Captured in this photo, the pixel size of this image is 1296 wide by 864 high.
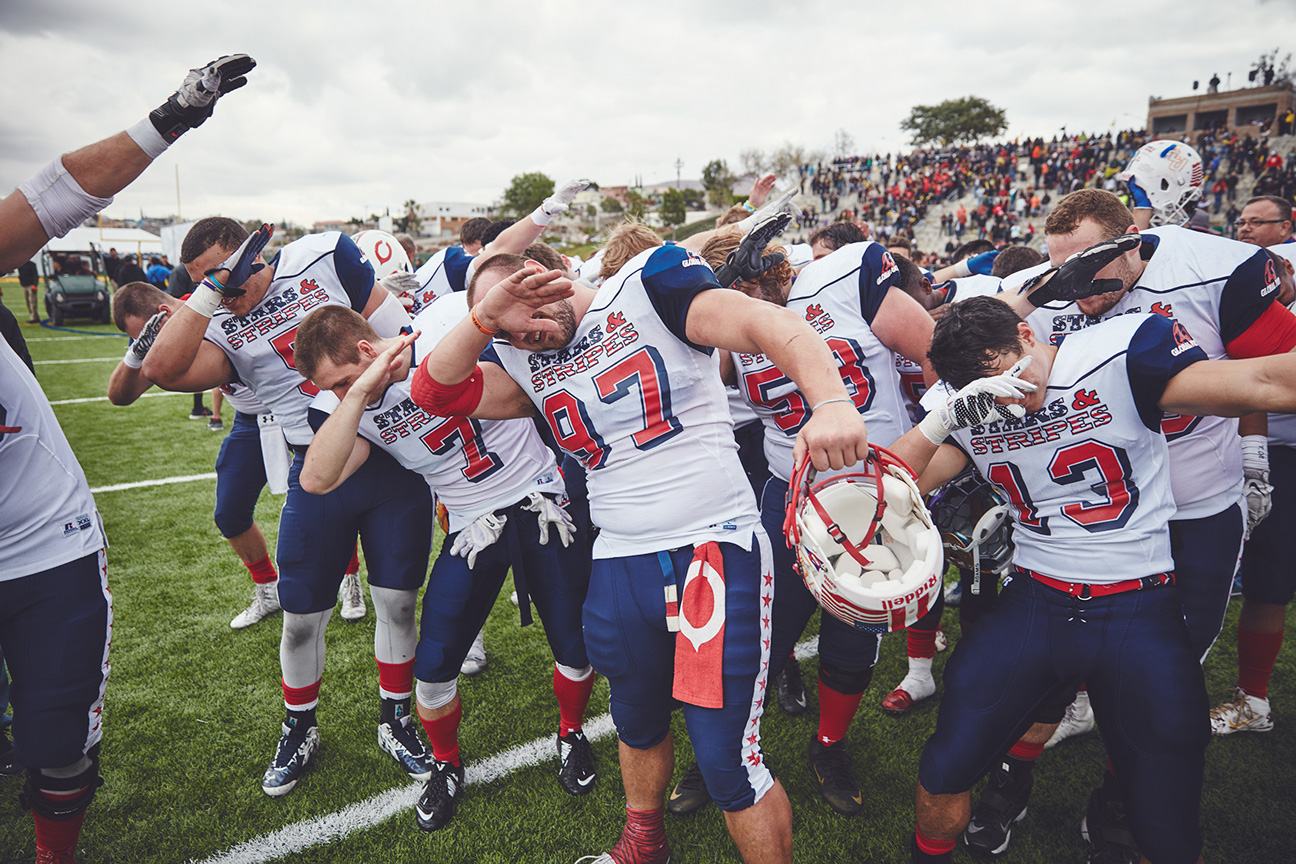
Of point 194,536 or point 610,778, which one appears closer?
point 610,778

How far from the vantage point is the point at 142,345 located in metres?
3.35

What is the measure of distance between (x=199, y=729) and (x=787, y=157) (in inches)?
2812

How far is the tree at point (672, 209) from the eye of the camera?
190 ft

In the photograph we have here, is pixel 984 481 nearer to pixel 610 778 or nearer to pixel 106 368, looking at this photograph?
pixel 610 778

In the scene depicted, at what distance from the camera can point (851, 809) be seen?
9.28 ft

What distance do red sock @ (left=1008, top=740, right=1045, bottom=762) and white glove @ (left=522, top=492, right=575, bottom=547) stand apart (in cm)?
200

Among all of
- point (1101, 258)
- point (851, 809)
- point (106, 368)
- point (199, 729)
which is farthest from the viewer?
point (106, 368)

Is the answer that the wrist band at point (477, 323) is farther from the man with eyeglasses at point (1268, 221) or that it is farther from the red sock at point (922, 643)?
the man with eyeglasses at point (1268, 221)

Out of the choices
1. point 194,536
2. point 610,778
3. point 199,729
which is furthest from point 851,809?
point 194,536

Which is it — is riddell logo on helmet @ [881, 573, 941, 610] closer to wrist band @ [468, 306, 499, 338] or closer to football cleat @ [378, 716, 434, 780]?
wrist band @ [468, 306, 499, 338]

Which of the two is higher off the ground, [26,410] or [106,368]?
[26,410]

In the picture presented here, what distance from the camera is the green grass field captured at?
2717 mm

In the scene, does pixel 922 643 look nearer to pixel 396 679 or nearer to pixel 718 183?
pixel 396 679

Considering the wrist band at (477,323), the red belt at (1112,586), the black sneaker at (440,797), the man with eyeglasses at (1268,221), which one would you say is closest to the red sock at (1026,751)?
the red belt at (1112,586)
